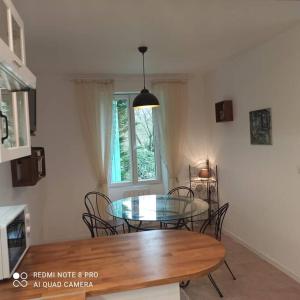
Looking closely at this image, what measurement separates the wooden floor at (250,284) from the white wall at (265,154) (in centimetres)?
16

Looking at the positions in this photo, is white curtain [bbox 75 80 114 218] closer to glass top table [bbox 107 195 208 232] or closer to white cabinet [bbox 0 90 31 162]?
glass top table [bbox 107 195 208 232]

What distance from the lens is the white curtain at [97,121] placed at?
4488 mm

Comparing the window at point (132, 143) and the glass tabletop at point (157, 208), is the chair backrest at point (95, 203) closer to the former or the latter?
the window at point (132, 143)

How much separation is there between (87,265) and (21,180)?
57.6 inches

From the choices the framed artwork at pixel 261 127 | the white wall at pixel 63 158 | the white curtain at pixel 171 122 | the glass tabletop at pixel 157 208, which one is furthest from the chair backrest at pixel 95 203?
the framed artwork at pixel 261 127

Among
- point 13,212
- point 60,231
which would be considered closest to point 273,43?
point 13,212

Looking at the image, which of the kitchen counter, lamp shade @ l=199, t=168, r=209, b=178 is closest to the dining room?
the kitchen counter

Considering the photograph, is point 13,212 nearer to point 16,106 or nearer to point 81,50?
point 16,106

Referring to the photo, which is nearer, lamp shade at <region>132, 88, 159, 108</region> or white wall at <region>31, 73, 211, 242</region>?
lamp shade at <region>132, 88, 159, 108</region>

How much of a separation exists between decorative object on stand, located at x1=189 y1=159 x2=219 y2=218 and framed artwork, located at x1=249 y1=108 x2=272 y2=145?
4.08 ft

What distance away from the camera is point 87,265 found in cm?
157

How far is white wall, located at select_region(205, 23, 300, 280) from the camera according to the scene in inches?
120

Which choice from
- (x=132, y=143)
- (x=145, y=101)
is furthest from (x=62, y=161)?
(x=145, y=101)

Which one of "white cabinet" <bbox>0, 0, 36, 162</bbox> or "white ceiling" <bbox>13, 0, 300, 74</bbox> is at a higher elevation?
"white ceiling" <bbox>13, 0, 300, 74</bbox>
